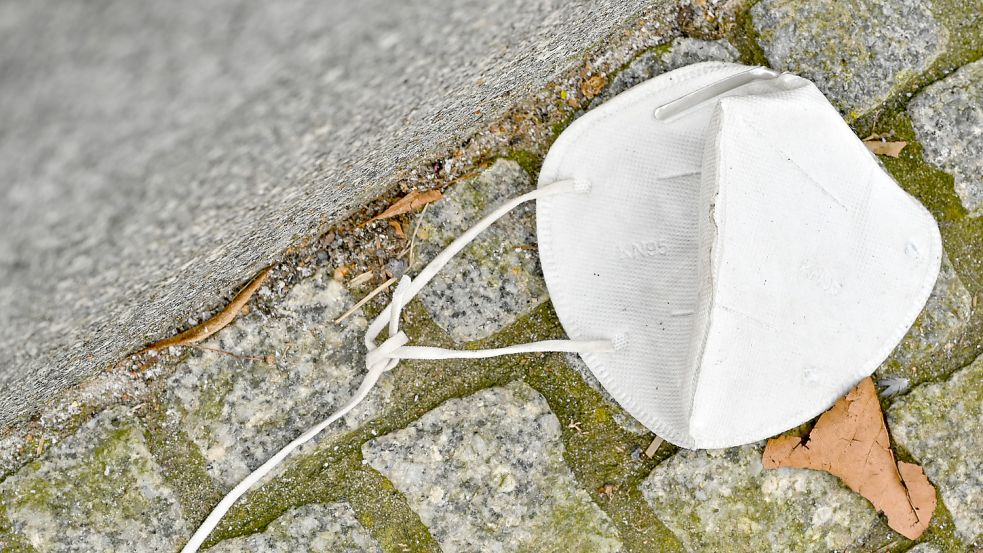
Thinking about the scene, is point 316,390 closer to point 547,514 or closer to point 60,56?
point 547,514

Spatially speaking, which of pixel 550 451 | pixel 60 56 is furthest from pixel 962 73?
pixel 60 56

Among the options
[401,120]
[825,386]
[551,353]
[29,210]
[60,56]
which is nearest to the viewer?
[60,56]

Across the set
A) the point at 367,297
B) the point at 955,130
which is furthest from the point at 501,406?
the point at 955,130

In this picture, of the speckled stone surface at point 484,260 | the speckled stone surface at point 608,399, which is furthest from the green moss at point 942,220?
the speckled stone surface at point 484,260

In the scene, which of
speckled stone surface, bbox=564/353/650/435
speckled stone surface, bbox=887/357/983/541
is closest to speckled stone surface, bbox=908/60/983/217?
speckled stone surface, bbox=887/357/983/541

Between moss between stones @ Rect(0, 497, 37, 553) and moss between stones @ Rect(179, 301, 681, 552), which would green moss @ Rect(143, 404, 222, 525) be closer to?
moss between stones @ Rect(179, 301, 681, 552)

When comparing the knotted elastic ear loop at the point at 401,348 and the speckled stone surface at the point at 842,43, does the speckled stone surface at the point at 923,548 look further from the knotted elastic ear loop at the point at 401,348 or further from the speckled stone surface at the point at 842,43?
the speckled stone surface at the point at 842,43

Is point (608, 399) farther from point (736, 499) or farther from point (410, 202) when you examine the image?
point (410, 202)
